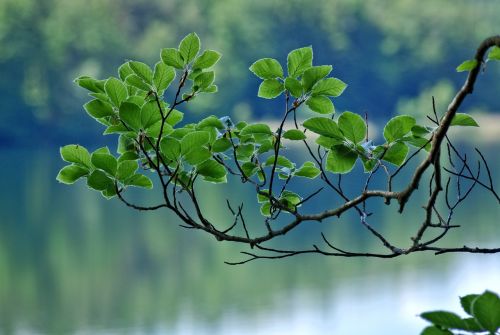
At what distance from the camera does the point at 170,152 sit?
2.66ft

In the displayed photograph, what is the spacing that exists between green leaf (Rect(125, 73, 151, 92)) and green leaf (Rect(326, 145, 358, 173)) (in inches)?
7.3

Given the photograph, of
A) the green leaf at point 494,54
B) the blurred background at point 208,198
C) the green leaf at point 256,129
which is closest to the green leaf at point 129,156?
the green leaf at point 256,129

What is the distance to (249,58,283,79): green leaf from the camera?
2.67ft

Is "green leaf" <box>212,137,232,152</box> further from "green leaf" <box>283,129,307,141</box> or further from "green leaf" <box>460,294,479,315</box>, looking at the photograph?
"green leaf" <box>460,294,479,315</box>

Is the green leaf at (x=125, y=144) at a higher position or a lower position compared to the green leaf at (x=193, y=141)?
higher

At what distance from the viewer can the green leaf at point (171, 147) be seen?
801mm

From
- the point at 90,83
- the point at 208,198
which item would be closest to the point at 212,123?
the point at 90,83

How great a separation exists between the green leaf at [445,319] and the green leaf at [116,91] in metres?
0.43

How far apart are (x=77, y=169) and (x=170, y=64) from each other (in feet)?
0.43

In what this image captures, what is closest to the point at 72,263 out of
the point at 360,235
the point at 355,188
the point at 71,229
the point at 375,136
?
the point at 71,229

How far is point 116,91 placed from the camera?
2.66ft

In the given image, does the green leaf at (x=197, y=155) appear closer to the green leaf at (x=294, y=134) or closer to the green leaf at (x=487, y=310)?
the green leaf at (x=294, y=134)

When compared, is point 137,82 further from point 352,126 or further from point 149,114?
point 352,126

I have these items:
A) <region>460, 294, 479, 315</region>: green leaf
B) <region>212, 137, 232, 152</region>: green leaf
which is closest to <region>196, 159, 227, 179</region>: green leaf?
<region>212, 137, 232, 152</region>: green leaf
